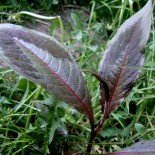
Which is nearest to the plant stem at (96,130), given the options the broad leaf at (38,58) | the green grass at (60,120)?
the green grass at (60,120)

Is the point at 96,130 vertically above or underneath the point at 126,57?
underneath

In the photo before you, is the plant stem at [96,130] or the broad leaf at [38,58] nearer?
the broad leaf at [38,58]

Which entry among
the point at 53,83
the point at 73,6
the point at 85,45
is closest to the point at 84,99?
the point at 53,83

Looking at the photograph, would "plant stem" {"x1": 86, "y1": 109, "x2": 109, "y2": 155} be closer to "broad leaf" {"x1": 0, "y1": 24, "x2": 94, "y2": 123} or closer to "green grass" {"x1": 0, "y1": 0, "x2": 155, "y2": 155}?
"green grass" {"x1": 0, "y1": 0, "x2": 155, "y2": 155}

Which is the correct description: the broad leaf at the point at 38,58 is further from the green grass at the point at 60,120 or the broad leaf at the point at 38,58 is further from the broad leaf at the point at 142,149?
the broad leaf at the point at 142,149

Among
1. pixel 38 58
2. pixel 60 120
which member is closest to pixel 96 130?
pixel 60 120

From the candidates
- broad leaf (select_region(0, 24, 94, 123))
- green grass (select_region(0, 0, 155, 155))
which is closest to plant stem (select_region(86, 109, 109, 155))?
green grass (select_region(0, 0, 155, 155))

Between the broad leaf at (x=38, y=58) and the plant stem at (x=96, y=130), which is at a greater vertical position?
the broad leaf at (x=38, y=58)

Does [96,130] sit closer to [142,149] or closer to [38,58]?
[142,149]
